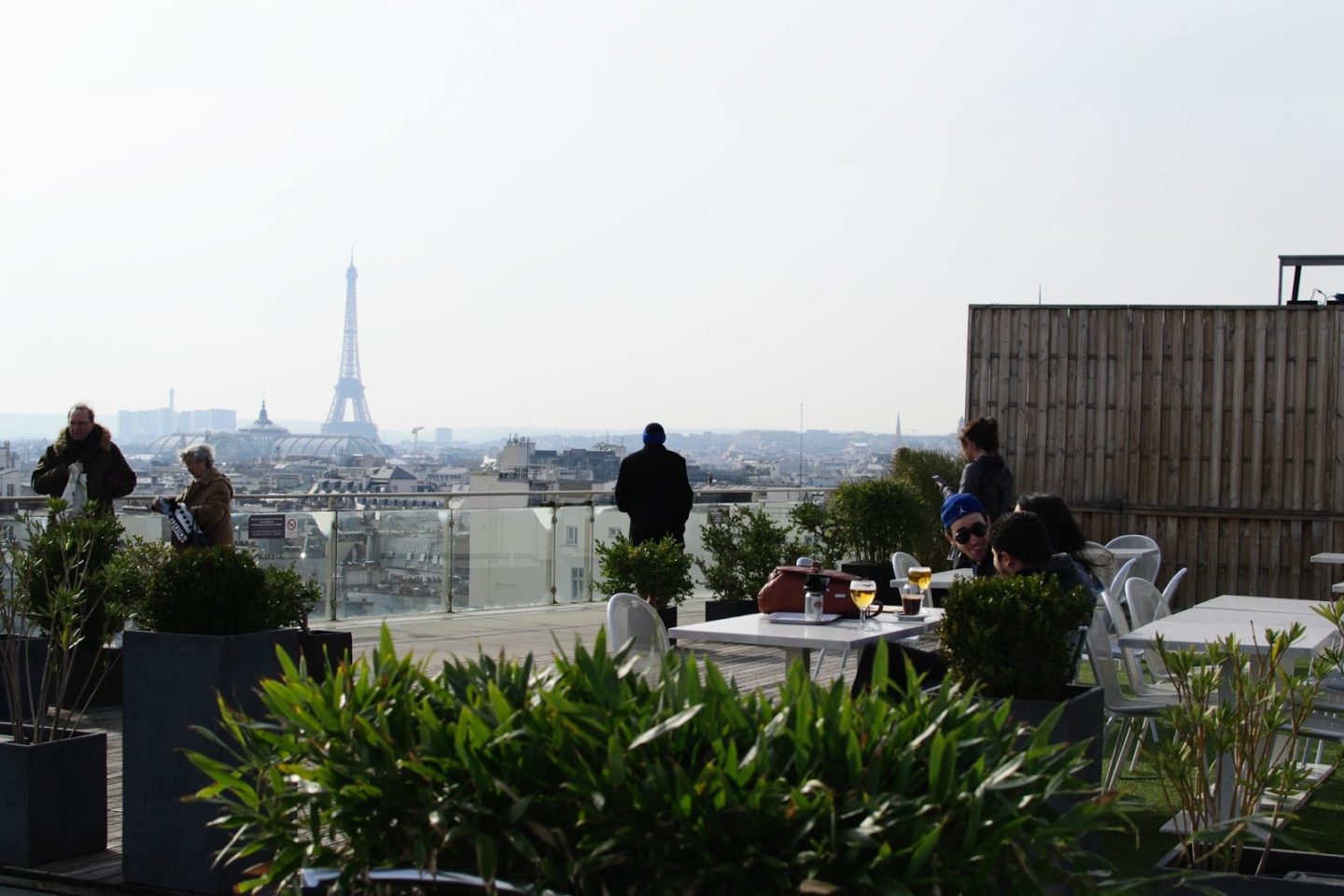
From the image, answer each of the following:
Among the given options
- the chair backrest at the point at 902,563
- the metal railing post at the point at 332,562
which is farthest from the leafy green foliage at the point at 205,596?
the metal railing post at the point at 332,562

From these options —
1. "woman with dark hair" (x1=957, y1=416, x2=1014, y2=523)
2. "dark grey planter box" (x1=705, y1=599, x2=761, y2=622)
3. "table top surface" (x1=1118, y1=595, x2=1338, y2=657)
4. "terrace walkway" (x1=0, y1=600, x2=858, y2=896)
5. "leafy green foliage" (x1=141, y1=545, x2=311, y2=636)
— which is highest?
"woman with dark hair" (x1=957, y1=416, x2=1014, y2=523)

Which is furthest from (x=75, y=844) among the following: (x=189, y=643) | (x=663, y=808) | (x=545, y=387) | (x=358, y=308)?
(x=358, y=308)

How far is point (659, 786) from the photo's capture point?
6.50 ft

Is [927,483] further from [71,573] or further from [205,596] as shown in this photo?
[205,596]

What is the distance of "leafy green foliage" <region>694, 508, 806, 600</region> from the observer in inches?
491

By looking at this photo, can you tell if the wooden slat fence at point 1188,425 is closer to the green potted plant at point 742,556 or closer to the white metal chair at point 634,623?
the green potted plant at point 742,556

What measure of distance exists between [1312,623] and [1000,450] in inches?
287

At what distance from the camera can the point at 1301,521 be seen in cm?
1348

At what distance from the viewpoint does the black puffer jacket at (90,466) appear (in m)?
9.64

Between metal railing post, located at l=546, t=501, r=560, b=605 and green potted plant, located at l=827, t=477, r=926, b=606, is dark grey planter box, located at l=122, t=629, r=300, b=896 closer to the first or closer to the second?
green potted plant, located at l=827, t=477, r=926, b=606

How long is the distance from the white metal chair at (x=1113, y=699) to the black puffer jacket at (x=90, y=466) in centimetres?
617

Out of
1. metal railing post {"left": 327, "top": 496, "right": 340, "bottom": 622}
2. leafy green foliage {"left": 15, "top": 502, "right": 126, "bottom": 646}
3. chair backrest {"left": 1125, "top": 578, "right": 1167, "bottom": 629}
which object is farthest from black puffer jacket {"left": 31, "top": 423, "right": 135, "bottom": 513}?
chair backrest {"left": 1125, "top": 578, "right": 1167, "bottom": 629}

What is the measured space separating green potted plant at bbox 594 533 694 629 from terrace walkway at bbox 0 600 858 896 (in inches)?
19.5

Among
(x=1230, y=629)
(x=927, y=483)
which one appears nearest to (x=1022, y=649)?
(x=1230, y=629)
